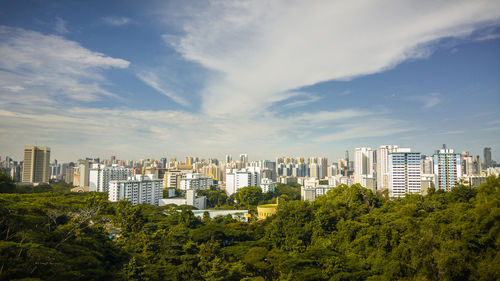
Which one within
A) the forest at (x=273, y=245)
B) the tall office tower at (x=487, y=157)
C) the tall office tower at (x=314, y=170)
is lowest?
the forest at (x=273, y=245)

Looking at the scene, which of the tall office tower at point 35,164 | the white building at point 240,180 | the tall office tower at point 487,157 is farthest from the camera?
the tall office tower at point 487,157

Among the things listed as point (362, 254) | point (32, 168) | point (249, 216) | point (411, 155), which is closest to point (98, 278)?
point (362, 254)

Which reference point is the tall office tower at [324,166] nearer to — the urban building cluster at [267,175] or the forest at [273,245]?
the urban building cluster at [267,175]

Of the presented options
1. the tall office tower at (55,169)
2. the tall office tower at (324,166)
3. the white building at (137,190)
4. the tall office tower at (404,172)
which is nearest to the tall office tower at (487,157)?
the tall office tower at (404,172)

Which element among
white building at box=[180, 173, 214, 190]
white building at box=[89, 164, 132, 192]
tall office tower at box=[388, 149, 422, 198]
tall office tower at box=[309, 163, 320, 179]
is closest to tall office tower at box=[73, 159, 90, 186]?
white building at box=[89, 164, 132, 192]

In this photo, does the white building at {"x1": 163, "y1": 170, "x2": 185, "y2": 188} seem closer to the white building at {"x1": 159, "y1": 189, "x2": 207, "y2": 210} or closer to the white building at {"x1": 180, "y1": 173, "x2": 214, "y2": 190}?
the white building at {"x1": 180, "y1": 173, "x2": 214, "y2": 190}

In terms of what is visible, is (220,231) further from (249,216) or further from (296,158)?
(296,158)
